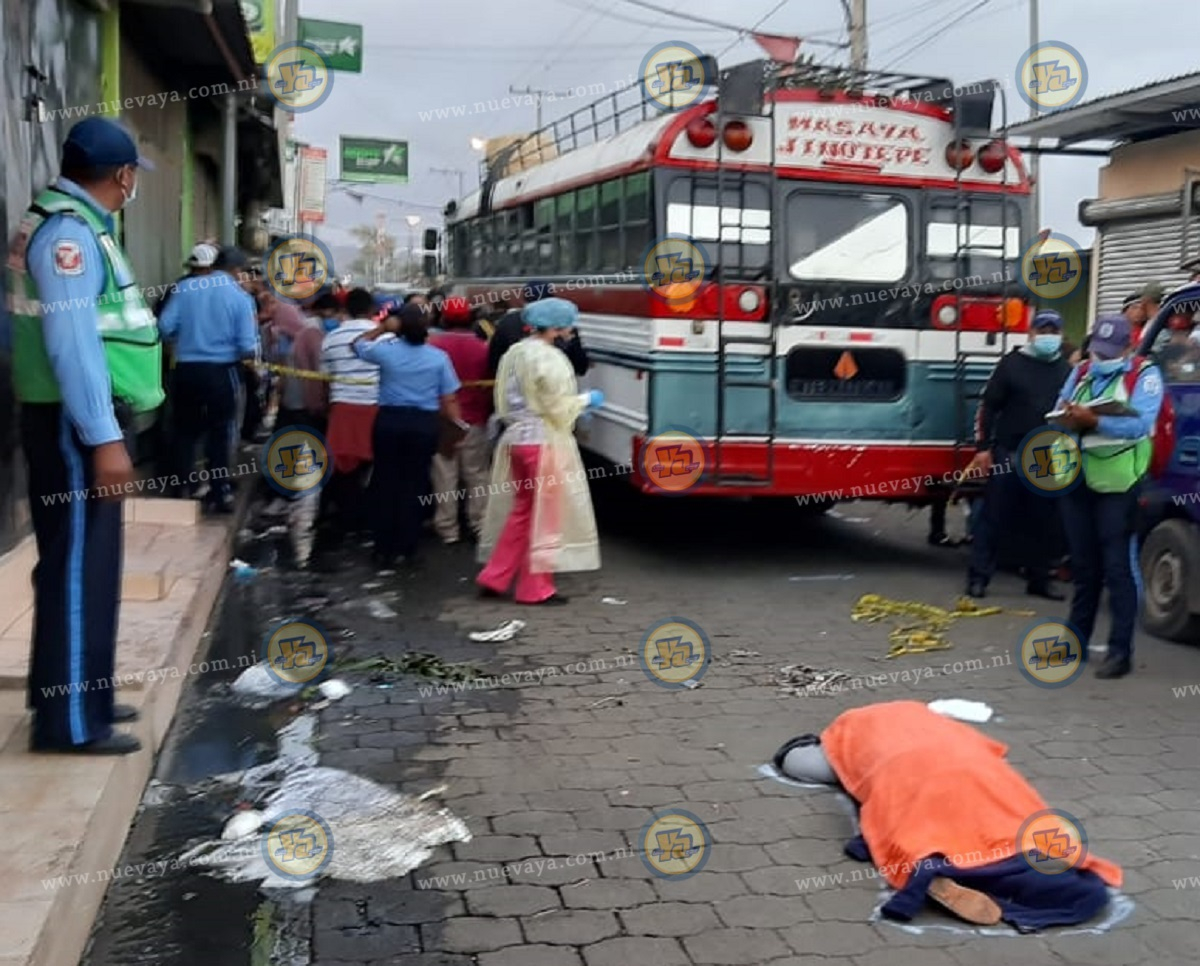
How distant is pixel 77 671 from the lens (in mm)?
3883

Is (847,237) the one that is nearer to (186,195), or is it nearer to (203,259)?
(203,259)

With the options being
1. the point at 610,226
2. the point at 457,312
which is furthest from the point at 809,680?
the point at 457,312

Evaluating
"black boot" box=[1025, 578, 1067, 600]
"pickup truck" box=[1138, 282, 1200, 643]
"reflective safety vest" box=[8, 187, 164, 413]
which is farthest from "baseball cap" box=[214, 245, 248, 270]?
"pickup truck" box=[1138, 282, 1200, 643]

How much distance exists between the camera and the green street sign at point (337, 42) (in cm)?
1773

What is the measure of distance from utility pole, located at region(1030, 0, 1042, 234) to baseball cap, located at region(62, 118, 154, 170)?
6783mm

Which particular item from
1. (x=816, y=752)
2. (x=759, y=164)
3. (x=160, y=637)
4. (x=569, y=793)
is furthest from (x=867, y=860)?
(x=759, y=164)

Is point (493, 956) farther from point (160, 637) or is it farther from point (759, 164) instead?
point (759, 164)

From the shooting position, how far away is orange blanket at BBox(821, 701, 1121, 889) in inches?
149

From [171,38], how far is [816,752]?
973 centimetres

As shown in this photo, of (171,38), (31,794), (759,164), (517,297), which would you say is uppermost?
(171,38)
